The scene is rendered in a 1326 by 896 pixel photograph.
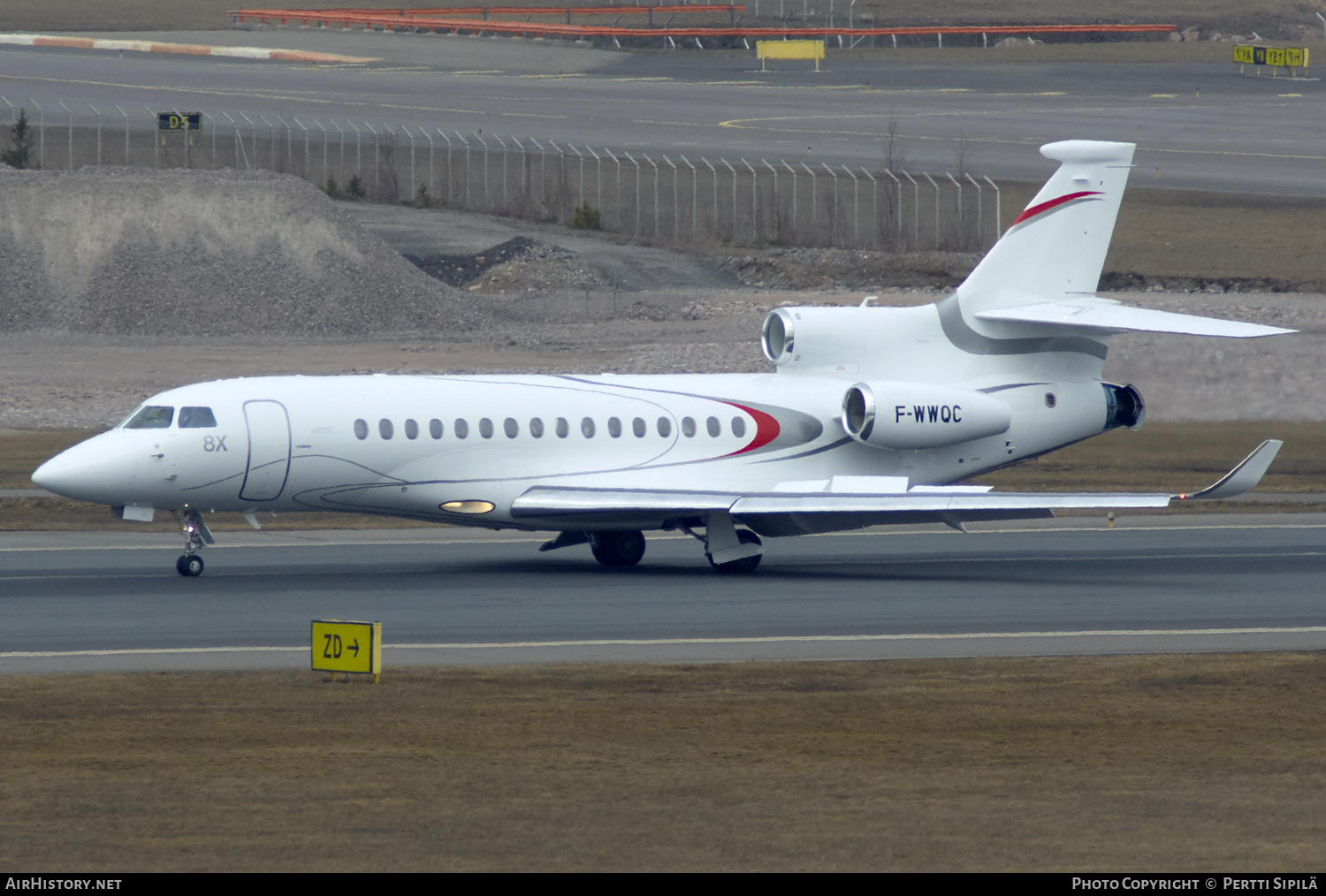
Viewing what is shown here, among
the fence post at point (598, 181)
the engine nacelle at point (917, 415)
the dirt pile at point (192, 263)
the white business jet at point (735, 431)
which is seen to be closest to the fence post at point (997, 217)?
the fence post at point (598, 181)

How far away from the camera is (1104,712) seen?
21391 millimetres

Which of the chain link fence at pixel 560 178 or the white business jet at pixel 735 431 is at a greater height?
the chain link fence at pixel 560 178

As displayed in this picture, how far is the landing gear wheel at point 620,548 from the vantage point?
3450 cm

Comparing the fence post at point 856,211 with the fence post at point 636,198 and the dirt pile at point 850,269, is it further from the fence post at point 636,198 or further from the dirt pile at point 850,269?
the fence post at point 636,198

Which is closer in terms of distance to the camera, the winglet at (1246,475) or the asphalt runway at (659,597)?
the asphalt runway at (659,597)

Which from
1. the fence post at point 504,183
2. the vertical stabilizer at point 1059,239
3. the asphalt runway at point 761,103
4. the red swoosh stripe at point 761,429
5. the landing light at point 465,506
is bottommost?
the landing light at point 465,506

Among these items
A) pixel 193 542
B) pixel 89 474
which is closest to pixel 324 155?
pixel 193 542

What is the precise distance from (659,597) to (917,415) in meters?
6.81

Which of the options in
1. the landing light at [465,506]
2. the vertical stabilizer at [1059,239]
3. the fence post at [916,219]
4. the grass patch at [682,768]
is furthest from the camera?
the fence post at [916,219]

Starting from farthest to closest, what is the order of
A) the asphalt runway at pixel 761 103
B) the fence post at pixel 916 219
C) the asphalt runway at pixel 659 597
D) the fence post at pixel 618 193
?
the asphalt runway at pixel 761 103 < the fence post at pixel 618 193 < the fence post at pixel 916 219 < the asphalt runway at pixel 659 597

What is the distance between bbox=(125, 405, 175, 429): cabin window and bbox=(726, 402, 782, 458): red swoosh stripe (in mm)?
10022

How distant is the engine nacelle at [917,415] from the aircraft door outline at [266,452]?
1029 centimetres

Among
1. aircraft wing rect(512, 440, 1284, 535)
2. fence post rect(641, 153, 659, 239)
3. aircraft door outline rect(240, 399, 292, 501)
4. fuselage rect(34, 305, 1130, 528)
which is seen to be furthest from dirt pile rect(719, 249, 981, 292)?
aircraft door outline rect(240, 399, 292, 501)

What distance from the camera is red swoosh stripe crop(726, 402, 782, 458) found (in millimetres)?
34625
